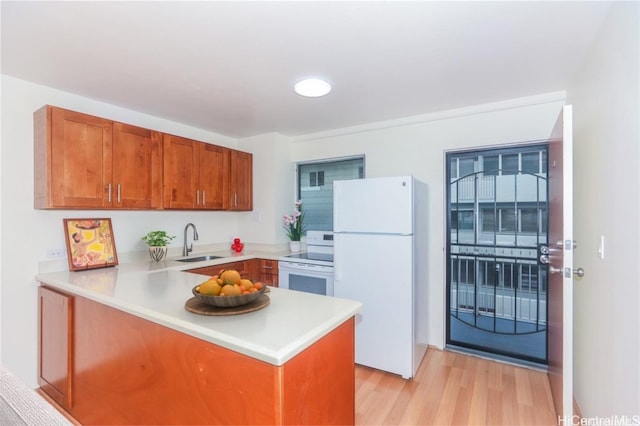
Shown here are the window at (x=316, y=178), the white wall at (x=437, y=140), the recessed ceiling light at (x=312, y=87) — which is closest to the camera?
the recessed ceiling light at (x=312, y=87)

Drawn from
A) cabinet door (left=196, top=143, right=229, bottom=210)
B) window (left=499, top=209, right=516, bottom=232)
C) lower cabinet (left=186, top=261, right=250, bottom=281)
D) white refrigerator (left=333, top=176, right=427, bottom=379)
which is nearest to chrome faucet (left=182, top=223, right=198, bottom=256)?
cabinet door (left=196, top=143, right=229, bottom=210)

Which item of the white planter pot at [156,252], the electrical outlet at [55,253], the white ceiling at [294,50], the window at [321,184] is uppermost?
the white ceiling at [294,50]

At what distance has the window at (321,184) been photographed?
3629 mm

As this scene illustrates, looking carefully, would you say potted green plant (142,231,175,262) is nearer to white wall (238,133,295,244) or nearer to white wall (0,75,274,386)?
white wall (0,75,274,386)

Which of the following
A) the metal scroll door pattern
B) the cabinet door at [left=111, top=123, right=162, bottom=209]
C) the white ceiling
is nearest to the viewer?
the white ceiling

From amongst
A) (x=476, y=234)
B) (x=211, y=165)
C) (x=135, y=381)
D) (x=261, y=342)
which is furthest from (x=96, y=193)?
(x=476, y=234)

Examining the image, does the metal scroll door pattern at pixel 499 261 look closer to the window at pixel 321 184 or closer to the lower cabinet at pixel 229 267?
the window at pixel 321 184

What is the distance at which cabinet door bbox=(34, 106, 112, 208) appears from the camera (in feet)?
6.87

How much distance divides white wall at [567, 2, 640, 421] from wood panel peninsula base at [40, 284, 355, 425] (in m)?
1.17

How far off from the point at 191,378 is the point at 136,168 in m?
2.01

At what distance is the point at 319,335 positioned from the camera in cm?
115

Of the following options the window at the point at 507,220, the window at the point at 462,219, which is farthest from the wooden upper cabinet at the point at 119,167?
the window at the point at 507,220

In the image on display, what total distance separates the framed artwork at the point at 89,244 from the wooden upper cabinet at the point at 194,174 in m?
0.53

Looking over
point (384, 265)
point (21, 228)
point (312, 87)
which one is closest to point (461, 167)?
point (384, 265)
